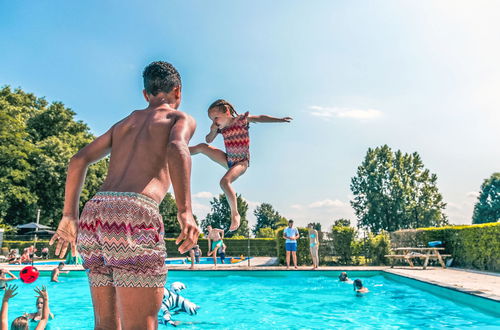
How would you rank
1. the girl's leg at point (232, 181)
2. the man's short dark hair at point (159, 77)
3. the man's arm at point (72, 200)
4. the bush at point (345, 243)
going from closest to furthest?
the man's arm at point (72, 200)
the man's short dark hair at point (159, 77)
the girl's leg at point (232, 181)
the bush at point (345, 243)

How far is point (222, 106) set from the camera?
3479 mm

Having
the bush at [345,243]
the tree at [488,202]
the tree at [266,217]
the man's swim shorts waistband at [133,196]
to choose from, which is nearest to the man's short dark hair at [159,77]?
the man's swim shorts waistband at [133,196]

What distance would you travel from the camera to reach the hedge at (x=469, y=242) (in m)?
12.6

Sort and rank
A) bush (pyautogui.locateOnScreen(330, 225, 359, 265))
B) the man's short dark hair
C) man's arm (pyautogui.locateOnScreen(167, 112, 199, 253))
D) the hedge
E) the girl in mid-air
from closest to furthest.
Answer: man's arm (pyautogui.locateOnScreen(167, 112, 199, 253))
the man's short dark hair
the girl in mid-air
the hedge
bush (pyautogui.locateOnScreen(330, 225, 359, 265))

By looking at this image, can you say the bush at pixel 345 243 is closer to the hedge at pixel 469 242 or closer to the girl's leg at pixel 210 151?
the hedge at pixel 469 242

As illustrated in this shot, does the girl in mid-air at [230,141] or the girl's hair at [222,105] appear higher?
the girl's hair at [222,105]

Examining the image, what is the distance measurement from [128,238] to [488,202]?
238ft

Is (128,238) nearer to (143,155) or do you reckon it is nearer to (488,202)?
(143,155)

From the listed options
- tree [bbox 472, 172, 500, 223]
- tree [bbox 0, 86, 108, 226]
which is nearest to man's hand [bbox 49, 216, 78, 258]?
tree [bbox 0, 86, 108, 226]

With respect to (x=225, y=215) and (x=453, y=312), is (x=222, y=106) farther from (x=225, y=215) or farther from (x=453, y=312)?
(x=225, y=215)

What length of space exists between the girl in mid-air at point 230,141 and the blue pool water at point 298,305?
14.6ft

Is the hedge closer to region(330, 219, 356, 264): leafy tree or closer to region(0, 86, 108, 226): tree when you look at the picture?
region(330, 219, 356, 264): leafy tree

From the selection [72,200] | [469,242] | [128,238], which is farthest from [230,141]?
[469,242]

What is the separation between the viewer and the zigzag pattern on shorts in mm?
3416
